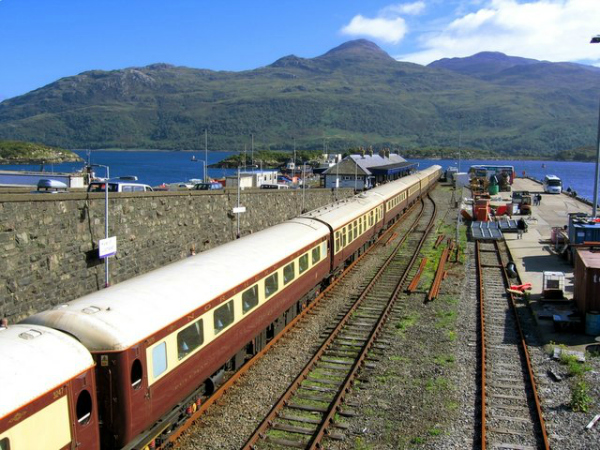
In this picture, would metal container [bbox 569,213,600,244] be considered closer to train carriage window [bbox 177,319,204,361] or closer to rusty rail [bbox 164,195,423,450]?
rusty rail [bbox 164,195,423,450]

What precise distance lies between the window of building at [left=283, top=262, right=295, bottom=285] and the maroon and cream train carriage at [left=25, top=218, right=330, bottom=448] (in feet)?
0.10

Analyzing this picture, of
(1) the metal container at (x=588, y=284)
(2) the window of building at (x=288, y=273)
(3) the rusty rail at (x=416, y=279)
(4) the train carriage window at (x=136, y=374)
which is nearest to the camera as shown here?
(4) the train carriage window at (x=136, y=374)

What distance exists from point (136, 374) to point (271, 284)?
21.7 feet

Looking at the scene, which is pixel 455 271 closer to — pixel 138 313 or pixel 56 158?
pixel 138 313

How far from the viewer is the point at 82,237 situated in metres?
17.8

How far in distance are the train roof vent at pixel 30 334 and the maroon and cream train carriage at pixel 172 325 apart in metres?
0.53

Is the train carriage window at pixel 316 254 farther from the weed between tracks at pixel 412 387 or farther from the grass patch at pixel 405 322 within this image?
the grass patch at pixel 405 322

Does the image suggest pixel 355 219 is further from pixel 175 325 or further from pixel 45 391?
pixel 45 391

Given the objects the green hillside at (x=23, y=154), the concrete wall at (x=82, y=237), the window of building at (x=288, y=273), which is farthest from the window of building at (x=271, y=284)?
the green hillside at (x=23, y=154)

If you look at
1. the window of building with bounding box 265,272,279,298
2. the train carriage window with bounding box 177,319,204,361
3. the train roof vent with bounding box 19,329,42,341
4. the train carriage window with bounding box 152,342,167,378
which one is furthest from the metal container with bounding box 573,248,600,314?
the train roof vent with bounding box 19,329,42,341

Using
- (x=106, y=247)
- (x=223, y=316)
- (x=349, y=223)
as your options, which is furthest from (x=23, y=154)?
(x=223, y=316)

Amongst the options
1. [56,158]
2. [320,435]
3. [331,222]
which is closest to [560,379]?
[320,435]

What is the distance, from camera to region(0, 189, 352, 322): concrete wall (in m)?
15.1

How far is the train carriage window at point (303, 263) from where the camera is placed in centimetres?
1811
